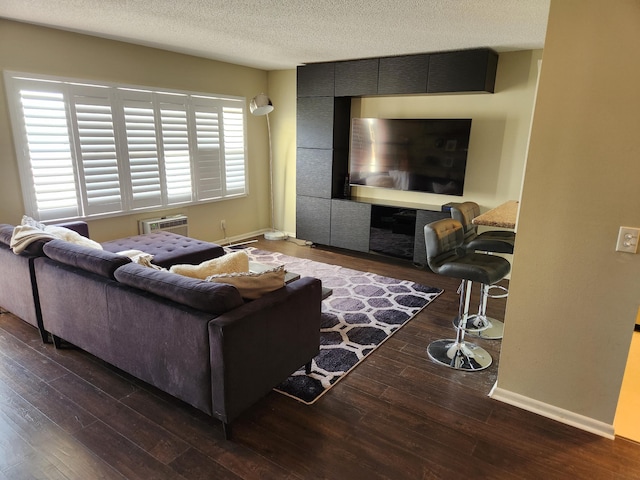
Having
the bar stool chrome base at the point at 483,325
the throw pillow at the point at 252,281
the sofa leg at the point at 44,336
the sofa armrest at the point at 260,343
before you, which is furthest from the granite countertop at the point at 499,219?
the sofa leg at the point at 44,336

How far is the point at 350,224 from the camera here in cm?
552

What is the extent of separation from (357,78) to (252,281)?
3.68 metres

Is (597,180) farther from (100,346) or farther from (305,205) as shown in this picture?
(305,205)

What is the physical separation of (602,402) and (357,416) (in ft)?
4.46

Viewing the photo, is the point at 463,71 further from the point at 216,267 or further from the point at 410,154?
the point at 216,267

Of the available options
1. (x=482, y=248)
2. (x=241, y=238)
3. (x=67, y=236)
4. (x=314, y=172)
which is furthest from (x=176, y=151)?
(x=482, y=248)

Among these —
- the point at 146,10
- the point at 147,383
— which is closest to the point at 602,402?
the point at 147,383

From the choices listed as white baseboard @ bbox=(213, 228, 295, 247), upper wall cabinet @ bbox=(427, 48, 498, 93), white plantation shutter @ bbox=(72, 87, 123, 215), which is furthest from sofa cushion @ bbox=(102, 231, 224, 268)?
upper wall cabinet @ bbox=(427, 48, 498, 93)

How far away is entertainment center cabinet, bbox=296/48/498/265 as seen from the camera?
448cm

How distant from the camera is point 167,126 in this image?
16.4 ft

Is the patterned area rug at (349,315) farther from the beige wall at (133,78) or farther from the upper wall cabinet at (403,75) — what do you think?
the upper wall cabinet at (403,75)

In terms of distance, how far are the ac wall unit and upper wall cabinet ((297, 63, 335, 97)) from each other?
2336 millimetres

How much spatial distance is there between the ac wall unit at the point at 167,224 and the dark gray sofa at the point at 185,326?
6.75 ft

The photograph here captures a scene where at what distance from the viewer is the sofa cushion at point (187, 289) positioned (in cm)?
209
